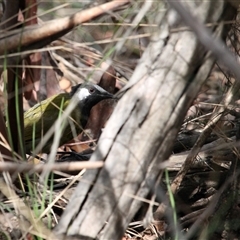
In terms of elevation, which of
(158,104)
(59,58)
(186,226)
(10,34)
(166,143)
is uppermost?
(10,34)

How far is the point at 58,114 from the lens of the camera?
389 cm

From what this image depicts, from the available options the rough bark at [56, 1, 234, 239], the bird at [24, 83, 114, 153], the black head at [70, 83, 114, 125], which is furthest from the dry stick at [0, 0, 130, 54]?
the black head at [70, 83, 114, 125]

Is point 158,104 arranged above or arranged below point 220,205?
above

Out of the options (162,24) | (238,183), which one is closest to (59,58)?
(238,183)

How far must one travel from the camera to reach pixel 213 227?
3.28 metres

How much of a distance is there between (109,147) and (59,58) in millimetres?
3804

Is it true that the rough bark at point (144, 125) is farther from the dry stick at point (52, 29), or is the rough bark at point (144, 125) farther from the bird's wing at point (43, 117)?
the bird's wing at point (43, 117)

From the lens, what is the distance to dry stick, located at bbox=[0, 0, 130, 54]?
2.28 m

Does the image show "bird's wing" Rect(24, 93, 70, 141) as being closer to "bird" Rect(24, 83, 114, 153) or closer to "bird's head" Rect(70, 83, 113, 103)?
"bird" Rect(24, 83, 114, 153)

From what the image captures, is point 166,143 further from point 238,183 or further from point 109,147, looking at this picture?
point 238,183

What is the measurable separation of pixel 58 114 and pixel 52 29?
1.61 m

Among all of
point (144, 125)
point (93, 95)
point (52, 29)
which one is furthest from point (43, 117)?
point (144, 125)

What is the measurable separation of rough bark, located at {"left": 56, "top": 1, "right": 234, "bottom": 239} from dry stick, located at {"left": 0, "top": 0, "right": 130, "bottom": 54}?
0.23 m

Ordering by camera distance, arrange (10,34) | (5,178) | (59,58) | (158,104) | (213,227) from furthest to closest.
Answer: (59,58) → (213,227) → (5,178) → (10,34) → (158,104)
